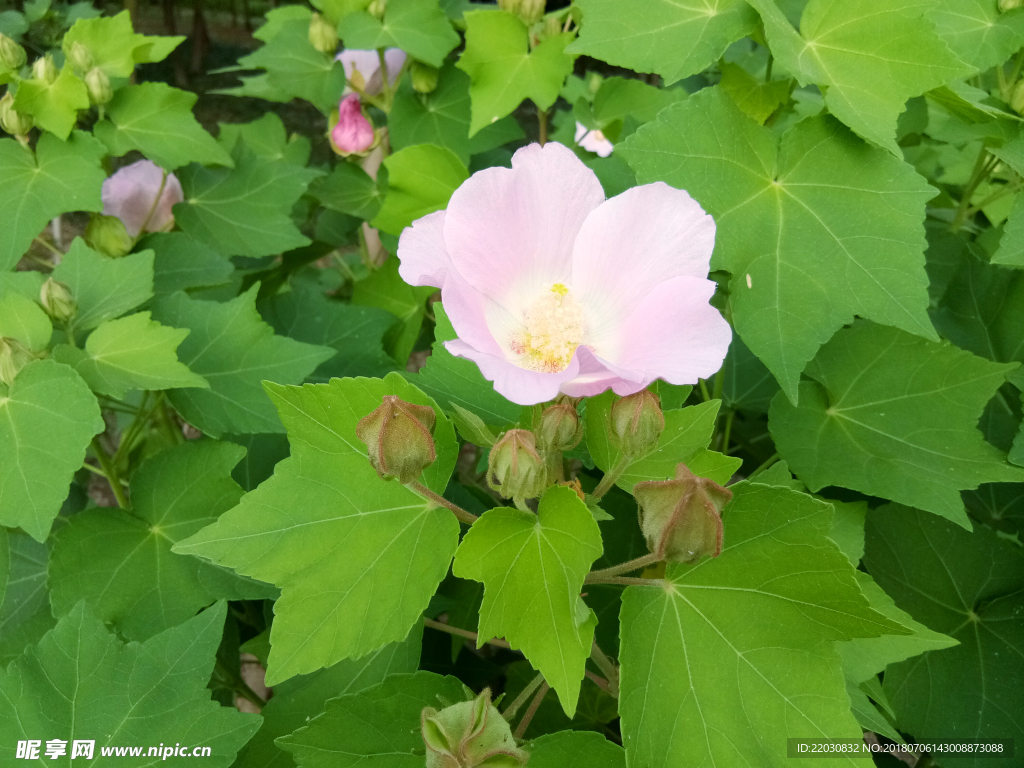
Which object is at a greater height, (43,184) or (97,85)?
(97,85)

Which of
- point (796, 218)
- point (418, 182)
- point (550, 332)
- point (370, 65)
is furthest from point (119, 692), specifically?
point (370, 65)

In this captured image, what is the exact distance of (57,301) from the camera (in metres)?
1.16

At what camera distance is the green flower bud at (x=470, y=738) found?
2.48 ft

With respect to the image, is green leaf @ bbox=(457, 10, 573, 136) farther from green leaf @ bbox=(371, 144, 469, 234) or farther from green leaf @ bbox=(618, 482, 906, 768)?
green leaf @ bbox=(618, 482, 906, 768)

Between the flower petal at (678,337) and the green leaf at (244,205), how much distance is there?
104 cm

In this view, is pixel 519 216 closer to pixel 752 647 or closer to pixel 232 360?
pixel 752 647

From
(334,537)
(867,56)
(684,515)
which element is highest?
(867,56)

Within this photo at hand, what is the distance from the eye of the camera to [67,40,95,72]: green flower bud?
Result: 138cm

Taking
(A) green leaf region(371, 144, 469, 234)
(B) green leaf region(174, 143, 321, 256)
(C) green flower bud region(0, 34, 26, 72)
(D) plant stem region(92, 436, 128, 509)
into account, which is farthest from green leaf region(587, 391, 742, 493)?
(C) green flower bud region(0, 34, 26, 72)

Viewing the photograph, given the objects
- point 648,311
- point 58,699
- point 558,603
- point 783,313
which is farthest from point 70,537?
point 783,313

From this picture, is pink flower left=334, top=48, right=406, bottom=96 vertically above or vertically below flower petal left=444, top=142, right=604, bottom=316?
below

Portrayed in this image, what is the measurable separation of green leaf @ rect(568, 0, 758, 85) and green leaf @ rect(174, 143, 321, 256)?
0.78m

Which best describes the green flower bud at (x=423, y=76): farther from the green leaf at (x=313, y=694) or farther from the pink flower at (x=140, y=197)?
the green leaf at (x=313, y=694)

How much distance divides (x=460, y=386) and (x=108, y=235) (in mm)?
883
